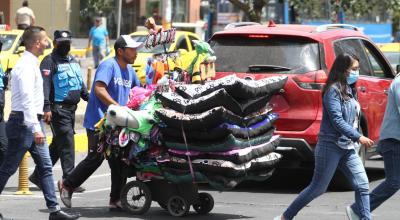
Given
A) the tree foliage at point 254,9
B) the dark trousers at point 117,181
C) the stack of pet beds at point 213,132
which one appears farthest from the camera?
the tree foliage at point 254,9

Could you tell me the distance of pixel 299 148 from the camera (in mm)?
11219

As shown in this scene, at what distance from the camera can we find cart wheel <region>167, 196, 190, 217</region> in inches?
379

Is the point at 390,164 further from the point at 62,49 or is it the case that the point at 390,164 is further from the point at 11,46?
the point at 11,46

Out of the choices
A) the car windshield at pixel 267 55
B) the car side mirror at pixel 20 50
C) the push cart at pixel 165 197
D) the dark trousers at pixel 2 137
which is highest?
the car windshield at pixel 267 55

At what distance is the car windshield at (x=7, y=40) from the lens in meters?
24.8

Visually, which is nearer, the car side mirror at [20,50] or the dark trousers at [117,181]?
the dark trousers at [117,181]

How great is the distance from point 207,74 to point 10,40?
15.5 meters

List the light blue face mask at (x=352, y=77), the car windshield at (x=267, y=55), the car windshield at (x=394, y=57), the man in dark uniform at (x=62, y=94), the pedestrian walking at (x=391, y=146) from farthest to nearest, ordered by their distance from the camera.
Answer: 1. the car windshield at (x=394, y=57)
2. the car windshield at (x=267, y=55)
3. the man in dark uniform at (x=62, y=94)
4. the pedestrian walking at (x=391, y=146)
5. the light blue face mask at (x=352, y=77)

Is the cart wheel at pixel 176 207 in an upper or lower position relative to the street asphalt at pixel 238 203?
upper

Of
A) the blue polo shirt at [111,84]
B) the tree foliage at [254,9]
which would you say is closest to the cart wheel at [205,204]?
the blue polo shirt at [111,84]

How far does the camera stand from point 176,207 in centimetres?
966

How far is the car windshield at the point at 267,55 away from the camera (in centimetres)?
1143

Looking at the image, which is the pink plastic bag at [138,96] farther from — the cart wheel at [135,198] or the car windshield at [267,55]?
the car windshield at [267,55]

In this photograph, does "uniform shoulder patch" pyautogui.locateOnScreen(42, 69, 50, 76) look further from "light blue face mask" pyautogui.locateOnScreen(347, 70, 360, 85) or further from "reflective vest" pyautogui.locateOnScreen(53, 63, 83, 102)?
"light blue face mask" pyautogui.locateOnScreen(347, 70, 360, 85)
